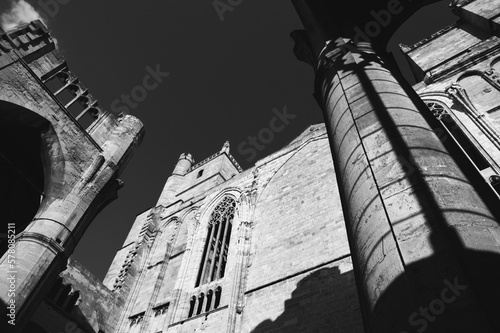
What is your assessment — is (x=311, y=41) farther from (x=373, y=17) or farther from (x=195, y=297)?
(x=195, y=297)

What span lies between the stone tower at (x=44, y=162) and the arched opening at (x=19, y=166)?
0.02m

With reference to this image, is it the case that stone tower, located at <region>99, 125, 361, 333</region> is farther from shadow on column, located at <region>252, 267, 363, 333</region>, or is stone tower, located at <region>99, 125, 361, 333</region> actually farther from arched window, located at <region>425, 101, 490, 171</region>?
arched window, located at <region>425, 101, 490, 171</region>

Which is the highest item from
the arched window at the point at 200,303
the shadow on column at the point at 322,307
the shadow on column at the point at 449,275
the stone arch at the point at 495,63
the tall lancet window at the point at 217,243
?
the stone arch at the point at 495,63

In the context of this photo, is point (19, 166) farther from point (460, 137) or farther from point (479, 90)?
point (479, 90)

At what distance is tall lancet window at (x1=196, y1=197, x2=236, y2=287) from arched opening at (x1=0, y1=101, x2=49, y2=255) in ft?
18.6

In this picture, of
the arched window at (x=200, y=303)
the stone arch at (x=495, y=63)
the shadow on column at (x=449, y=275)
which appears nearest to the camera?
the shadow on column at (x=449, y=275)

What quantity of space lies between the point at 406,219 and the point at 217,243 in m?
11.3

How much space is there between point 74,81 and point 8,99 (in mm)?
2164

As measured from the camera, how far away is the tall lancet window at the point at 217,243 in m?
11.7

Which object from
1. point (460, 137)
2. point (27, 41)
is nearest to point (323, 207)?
point (460, 137)

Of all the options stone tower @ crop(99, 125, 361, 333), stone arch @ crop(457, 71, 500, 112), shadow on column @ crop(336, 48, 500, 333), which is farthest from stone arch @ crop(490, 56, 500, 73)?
shadow on column @ crop(336, 48, 500, 333)

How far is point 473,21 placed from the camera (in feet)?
40.1

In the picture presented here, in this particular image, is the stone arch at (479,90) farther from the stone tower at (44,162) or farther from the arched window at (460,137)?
the stone tower at (44,162)

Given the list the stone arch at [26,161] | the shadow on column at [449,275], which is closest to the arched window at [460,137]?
the shadow on column at [449,275]
